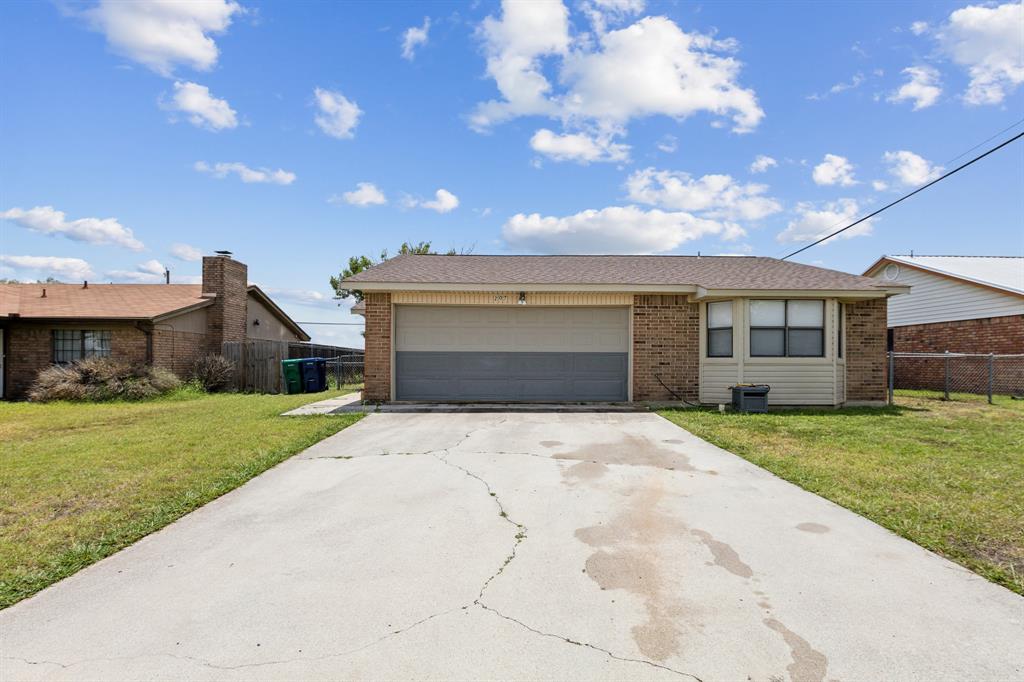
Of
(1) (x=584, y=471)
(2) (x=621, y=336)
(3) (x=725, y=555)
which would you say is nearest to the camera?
(3) (x=725, y=555)

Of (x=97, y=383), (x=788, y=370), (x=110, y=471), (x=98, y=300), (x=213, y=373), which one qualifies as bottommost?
(x=110, y=471)

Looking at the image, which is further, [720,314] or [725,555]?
[720,314]

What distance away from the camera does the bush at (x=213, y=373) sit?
1620 centimetres

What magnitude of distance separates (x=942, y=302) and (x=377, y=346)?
19.0 metres

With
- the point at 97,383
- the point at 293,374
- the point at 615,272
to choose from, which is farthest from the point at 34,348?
the point at 615,272

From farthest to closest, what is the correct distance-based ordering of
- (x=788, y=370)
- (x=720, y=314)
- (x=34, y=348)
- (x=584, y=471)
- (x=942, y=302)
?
(x=942, y=302), (x=34, y=348), (x=720, y=314), (x=788, y=370), (x=584, y=471)

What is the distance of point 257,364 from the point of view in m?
16.7

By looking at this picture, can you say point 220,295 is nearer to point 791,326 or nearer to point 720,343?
point 720,343

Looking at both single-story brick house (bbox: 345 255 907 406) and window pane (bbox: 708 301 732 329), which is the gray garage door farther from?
window pane (bbox: 708 301 732 329)

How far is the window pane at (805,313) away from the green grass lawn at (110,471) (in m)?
9.83

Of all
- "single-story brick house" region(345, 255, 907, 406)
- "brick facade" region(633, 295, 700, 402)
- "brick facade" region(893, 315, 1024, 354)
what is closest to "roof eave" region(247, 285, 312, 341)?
"single-story brick house" region(345, 255, 907, 406)

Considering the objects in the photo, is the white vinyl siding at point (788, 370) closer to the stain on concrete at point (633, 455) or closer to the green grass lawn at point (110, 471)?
the stain on concrete at point (633, 455)

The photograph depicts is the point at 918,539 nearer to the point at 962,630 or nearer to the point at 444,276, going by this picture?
the point at 962,630

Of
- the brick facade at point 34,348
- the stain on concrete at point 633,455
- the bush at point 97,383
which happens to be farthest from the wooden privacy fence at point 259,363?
the stain on concrete at point 633,455
